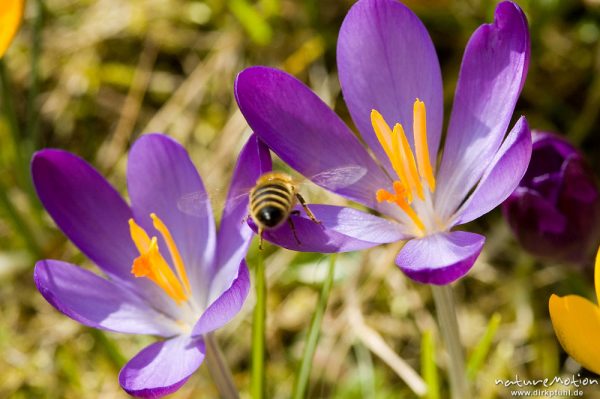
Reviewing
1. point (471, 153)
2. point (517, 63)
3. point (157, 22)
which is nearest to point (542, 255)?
point (471, 153)

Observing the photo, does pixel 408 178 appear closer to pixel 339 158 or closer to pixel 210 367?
pixel 339 158

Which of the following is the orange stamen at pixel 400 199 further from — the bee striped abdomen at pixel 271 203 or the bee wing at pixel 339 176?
the bee striped abdomen at pixel 271 203

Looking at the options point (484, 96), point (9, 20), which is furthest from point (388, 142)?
point (9, 20)

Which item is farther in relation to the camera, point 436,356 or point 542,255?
point 436,356

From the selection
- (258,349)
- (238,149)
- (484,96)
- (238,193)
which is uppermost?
(484,96)

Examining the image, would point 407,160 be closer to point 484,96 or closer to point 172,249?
point 484,96

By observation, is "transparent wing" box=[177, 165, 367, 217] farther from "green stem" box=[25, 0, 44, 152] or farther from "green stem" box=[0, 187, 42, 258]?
"green stem" box=[25, 0, 44, 152]

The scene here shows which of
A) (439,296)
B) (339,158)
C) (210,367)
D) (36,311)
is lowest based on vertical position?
(36,311)
